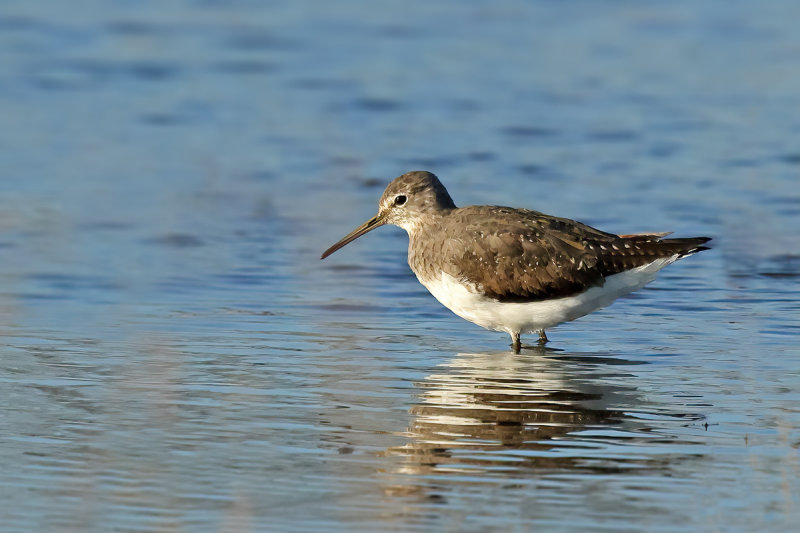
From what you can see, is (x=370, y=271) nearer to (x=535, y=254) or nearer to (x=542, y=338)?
(x=542, y=338)

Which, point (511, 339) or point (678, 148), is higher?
point (678, 148)

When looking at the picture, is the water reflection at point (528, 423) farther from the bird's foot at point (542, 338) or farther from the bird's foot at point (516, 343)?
the bird's foot at point (542, 338)

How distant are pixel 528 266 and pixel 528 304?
0.95ft

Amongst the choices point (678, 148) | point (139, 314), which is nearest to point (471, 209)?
point (139, 314)

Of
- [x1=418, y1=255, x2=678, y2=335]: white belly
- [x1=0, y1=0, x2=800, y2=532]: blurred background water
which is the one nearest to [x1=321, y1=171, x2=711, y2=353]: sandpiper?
[x1=418, y1=255, x2=678, y2=335]: white belly

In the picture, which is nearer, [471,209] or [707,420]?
[707,420]

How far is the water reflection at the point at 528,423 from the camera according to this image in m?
7.32

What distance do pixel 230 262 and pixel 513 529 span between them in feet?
24.1

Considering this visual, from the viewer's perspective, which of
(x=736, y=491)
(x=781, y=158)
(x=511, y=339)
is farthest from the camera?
(x=781, y=158)

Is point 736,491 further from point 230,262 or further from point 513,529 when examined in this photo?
point 230,262

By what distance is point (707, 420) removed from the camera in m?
8.32

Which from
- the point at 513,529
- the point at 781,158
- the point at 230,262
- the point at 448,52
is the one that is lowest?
the point at 513,529

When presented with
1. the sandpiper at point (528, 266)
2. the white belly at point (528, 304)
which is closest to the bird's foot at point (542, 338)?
the sandpiper at point (528, 266)

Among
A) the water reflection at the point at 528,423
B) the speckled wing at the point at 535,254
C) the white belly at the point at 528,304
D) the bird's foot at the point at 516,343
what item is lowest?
the water reflection at the point at 528,423
